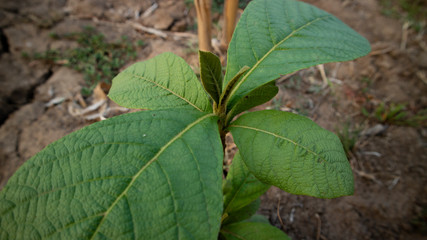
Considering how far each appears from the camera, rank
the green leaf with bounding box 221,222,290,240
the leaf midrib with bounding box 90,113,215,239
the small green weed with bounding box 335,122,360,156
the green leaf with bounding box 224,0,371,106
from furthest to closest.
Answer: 1. the small green weed with bounding box 335,122,360,156
2. the green leaf with bounding box 221,222,290,240
3. the green leaf with bounding box 224,0,371,106
4. the leaf midrib with bounding box 90,113,215,239

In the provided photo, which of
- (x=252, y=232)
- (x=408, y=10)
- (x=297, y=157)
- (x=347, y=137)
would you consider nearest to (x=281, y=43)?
(x=297, y=157)

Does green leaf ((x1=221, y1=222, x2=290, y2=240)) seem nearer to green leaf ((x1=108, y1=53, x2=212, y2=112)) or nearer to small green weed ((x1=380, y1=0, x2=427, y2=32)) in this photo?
green leaf ((x1=108, y1=53, x2=212, y2=112))

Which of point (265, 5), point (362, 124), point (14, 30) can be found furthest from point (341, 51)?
point (14, 30)

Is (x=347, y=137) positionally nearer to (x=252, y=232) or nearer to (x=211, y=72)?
(x=252, y=232)

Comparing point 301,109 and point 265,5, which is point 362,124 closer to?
point 301,109

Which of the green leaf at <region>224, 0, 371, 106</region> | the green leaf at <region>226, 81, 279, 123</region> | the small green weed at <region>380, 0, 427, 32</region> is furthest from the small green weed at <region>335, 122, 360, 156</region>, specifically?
the small green weed at <region>380, 0, 427, 32</region>

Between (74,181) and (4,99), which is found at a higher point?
(74,181)
